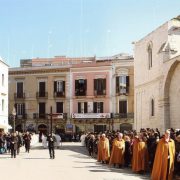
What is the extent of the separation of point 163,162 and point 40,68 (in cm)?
4552

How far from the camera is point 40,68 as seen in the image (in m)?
59.2

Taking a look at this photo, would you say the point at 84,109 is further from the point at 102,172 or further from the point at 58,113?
the point at 102,172

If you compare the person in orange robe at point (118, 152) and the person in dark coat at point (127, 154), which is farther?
the person in dark coat at point (127, 154)

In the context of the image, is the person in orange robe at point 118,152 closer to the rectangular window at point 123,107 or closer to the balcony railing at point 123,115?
the balcony railing at point 123,115

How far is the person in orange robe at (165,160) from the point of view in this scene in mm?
14688

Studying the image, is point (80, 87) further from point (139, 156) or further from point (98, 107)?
point (139, 156)

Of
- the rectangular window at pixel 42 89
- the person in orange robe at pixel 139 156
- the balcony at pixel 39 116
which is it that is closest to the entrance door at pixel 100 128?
the balcony at pixel 39 116

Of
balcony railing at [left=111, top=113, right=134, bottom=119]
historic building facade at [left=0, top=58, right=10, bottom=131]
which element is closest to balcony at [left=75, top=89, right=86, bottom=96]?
balcony railing at [left=111, top=113, right=134, bottom=119]

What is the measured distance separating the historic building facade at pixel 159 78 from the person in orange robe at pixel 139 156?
1141cm

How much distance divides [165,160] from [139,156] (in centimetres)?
339

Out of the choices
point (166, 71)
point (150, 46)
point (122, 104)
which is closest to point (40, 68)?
point (122, 104)

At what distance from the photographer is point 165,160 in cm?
1477

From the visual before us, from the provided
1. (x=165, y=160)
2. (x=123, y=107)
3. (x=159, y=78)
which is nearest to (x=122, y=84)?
(x=123, y=107)

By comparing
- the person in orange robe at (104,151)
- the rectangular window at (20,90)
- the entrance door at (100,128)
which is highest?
the rectangular window at (20,90)
